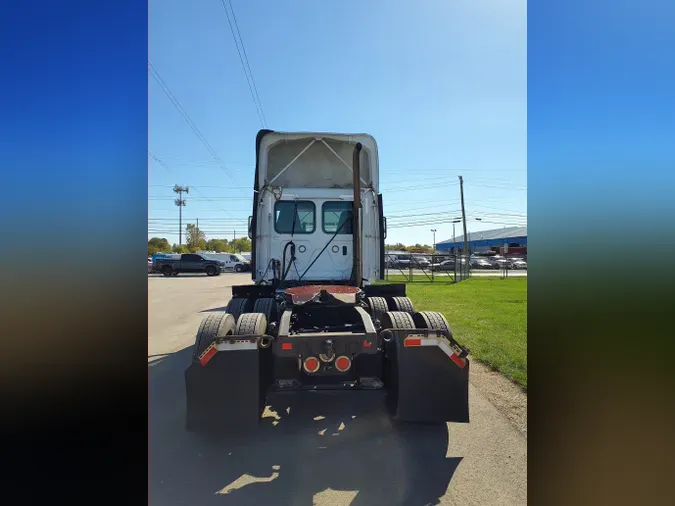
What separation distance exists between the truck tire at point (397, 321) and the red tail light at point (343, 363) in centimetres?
57

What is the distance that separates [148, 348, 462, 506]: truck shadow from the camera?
9.00ft

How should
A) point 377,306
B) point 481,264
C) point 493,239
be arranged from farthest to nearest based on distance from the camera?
point 493,239 → point 481,264 → point 377,306

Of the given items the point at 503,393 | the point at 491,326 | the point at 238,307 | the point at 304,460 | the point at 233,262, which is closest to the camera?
the point at 304,460

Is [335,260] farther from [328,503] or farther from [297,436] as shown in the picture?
[328,503]

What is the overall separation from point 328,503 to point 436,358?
4.79ft

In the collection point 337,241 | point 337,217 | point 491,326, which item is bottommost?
point 491,326

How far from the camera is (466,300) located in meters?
13.9

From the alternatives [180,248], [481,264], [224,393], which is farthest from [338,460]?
[180,248]

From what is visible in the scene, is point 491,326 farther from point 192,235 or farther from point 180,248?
point 192,235

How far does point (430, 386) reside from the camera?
11.3 ft

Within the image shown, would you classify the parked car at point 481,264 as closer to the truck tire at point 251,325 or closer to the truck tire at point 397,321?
the truck tire at point 397,321

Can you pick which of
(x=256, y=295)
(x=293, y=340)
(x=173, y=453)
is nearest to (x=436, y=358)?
(x=293, y=340)

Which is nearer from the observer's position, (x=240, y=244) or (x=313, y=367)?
(x=313, y=367)

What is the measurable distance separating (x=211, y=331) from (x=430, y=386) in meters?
2.05
